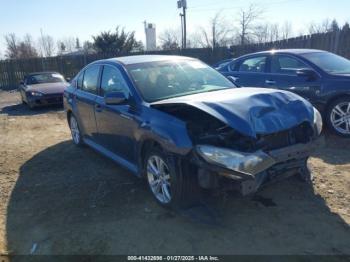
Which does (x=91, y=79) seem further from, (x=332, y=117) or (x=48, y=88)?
(x=48, y=88)

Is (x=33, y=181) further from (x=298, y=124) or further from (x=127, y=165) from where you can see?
(x=298, y=124)

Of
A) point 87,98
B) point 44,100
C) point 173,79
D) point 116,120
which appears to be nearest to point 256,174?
point 173,79

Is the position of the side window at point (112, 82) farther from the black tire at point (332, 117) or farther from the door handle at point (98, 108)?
the black tire at point (332, 117)

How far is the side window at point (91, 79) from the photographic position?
5.63m

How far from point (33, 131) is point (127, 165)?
17.2 feet

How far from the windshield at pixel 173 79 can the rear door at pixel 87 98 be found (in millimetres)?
1091

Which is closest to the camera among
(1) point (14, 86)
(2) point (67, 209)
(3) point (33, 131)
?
(2) point (67, 209)

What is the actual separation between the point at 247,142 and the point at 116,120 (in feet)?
6.62

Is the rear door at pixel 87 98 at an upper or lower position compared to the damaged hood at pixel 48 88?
upper

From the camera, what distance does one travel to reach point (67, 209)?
4297 mm

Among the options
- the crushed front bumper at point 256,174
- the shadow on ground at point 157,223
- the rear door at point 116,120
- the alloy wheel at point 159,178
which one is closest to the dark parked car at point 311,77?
the shadow on ground at point 157,223

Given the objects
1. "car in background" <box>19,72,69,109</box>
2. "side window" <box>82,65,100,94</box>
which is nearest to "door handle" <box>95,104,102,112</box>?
"side window" <box>82,65,100,94</box>

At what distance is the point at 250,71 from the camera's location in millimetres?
8062

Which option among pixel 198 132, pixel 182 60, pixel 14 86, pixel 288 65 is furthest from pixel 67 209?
pixel 14 86
